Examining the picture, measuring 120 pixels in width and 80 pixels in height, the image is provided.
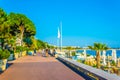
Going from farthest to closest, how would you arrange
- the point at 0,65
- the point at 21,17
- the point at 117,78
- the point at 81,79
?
the point at 21,17, the point at 0,65, the point at 81,79, the point at 117,78

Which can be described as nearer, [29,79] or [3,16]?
[29,79]

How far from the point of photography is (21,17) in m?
71.6

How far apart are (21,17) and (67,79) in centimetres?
5807

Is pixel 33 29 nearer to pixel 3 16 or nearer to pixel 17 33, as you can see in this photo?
pixel 17 33

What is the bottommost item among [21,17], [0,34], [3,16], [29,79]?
[29,79]

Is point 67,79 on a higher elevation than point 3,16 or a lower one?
lower

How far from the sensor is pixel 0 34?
27672 mm

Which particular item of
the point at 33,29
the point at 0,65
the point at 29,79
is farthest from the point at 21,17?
the point at 29,79

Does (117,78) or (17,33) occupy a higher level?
(17,33)

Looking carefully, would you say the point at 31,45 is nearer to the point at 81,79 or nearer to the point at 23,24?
the point at 23,24

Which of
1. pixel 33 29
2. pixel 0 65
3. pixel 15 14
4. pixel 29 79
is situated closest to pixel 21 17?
pixel 15 14

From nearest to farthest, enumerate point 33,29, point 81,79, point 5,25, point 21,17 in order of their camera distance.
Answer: point 81,79 → point 5,25 → point 21,17 → point 33,29

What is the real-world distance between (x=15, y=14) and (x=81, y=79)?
5912 cm

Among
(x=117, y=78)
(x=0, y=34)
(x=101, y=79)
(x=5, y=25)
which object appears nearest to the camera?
(x=117, y=78)
